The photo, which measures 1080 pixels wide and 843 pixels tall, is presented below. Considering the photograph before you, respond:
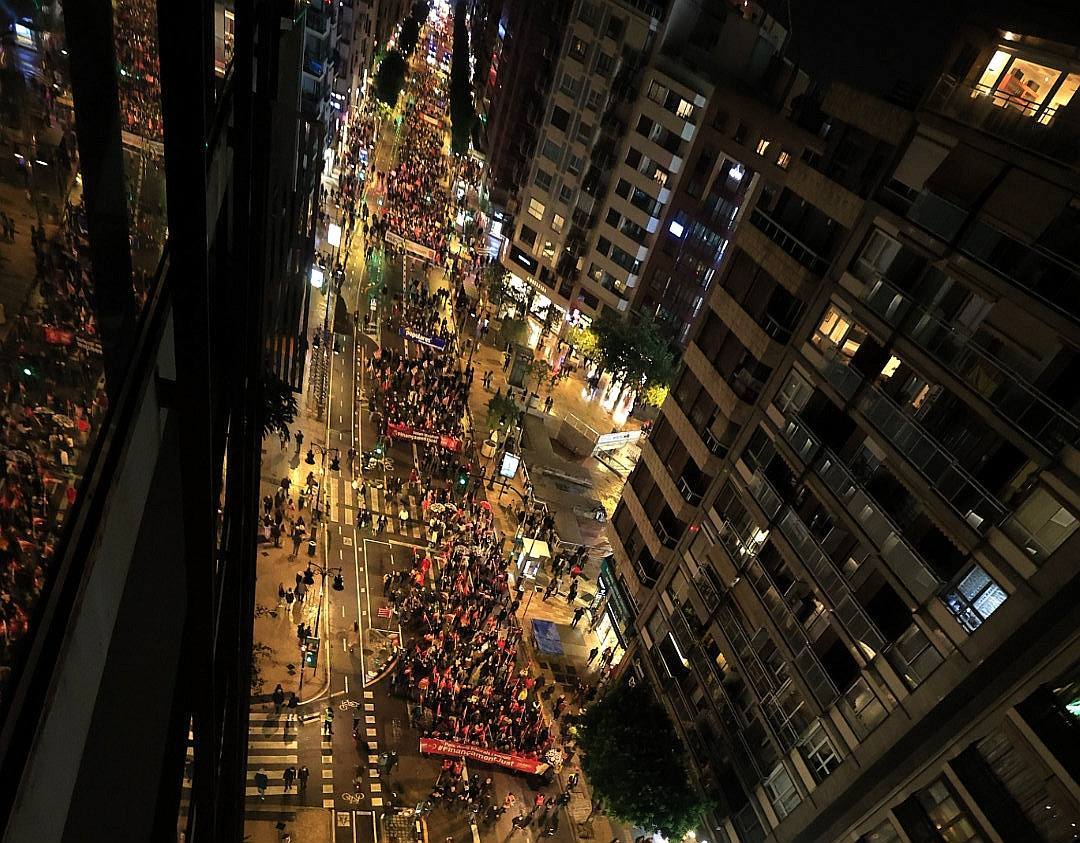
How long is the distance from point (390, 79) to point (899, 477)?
92.1 metres

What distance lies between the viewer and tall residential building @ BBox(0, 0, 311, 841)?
7.11 feet

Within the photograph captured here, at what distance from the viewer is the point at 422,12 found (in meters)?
127

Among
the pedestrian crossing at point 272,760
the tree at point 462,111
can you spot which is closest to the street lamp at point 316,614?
the pedestrian crossing at point 272,760

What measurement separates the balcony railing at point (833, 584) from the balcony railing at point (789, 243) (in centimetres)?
756

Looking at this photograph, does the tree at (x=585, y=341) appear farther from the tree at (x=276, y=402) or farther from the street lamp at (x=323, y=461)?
the tree at (x=276, y=402)

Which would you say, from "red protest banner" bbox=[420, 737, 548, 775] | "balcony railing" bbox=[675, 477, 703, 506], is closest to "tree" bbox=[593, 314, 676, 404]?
"balcony railing" bbox=[675, 477, 703, 506]

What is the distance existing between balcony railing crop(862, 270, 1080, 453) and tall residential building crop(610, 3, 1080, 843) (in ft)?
0.19

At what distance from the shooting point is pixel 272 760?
2283 centimetres

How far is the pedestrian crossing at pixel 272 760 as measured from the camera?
846 inches

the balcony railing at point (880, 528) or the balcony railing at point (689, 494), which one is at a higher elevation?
the balcony railing at point (880, 528)

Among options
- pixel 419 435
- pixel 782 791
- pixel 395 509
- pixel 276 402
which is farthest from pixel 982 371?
pixel 419 435

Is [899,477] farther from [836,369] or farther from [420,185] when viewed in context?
[420,185]

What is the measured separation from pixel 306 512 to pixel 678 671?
18.2 meters

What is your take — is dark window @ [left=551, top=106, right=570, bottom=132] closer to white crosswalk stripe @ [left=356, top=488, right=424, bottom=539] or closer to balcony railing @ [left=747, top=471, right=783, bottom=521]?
white crosswalk stripe @ [left=356, top=488, right=424, bottom=539]
